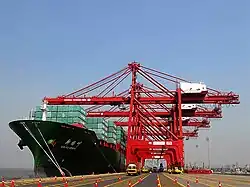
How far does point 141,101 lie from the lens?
5622cm

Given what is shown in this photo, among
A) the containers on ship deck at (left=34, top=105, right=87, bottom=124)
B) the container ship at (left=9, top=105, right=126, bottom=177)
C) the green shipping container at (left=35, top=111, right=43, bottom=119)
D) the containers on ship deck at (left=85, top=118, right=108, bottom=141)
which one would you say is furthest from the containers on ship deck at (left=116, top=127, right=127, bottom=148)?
the green shipping container at (left=35, top=111, right=43, bottom=119)

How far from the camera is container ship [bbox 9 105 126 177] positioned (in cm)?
3784

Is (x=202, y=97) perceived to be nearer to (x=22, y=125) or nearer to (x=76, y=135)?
(x=76, y=135)

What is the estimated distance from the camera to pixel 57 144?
3906 cm

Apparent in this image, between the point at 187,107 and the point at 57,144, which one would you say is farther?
the point at 187,107

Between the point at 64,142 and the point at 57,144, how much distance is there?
1.00 metres

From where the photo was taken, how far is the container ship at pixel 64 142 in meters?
37.8

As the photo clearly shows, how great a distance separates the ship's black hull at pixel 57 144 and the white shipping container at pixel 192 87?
14.8 meters

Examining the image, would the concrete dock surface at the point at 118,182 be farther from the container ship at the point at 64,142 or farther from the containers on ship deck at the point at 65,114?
the containers on ship deck at the point at 65,114

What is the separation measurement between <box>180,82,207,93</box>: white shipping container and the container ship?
41.2ft

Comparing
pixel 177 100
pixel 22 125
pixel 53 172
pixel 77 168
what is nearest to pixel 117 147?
pixel 177 100

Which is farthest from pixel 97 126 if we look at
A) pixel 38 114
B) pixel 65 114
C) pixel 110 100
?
pixel 38 114

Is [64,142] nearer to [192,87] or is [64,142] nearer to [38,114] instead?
[38,114]

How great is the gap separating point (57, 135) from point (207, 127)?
38788mm
